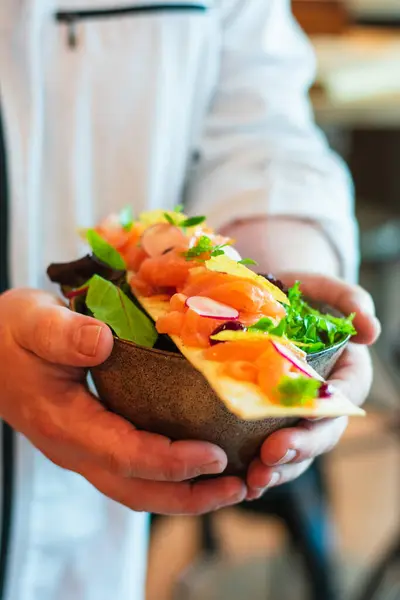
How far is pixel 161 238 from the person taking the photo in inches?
20.9

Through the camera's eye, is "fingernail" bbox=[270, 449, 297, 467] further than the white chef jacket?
No

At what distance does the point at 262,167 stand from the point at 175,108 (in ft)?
0.39

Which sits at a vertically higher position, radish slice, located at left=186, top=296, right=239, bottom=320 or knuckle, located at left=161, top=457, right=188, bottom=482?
radish slice, located at left=186, top=296, right=239, bottom=320

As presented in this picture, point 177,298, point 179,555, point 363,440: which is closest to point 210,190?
point 177,298

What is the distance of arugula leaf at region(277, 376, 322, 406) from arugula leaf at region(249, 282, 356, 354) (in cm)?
5

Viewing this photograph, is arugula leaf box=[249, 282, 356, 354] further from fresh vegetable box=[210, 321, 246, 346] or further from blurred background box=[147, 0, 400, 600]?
blurred background box=[147, 0, 400, 600]

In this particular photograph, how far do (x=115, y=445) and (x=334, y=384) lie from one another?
0.16m

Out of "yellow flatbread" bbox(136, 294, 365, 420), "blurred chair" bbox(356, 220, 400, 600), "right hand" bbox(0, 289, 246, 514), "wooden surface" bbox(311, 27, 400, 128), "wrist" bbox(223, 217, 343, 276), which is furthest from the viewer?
"wooden surface" bbox(311, 27, 400, 128)

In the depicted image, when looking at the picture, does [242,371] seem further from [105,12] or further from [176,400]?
[105,12]

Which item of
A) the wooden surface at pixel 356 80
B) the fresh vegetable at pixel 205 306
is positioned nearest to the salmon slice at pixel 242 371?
the fresh vegetable at pixel 205 306

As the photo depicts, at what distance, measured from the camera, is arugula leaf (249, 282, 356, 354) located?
1.40 ft

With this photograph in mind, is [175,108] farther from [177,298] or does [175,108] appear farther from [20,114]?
[177,298]

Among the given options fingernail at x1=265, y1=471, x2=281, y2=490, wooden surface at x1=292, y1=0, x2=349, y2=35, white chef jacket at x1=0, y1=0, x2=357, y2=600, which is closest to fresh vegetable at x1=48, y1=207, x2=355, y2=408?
fingernail at x1=265, y1=471, x2=281, y2=490

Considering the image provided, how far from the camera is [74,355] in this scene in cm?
47
